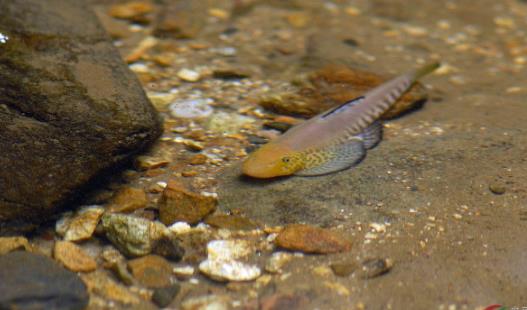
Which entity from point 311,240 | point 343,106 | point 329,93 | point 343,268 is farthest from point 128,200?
point 329,93

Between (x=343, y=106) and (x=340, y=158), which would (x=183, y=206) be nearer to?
(x=340, y=158)

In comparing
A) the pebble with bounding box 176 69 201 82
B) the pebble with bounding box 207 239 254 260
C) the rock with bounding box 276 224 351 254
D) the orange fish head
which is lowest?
the pebble with bounding box 207 239 254 260

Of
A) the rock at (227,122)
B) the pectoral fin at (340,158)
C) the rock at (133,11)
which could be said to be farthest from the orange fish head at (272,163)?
the rock at (133,11)

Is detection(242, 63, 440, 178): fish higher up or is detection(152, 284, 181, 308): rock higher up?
detection(242, 63, 440, 178): fish

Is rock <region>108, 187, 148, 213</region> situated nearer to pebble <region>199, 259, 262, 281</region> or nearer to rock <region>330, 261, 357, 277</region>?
pebble <region>199, 259, 262, 281</region>

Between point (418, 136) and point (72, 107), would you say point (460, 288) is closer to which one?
point (418, 136)

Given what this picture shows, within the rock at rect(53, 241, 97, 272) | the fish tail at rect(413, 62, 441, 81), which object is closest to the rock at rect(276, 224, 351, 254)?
the rock at rect(53, 241, 97, 272)
